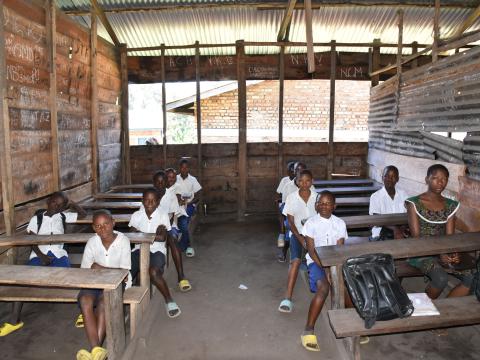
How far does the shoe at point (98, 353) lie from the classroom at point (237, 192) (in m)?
0.02

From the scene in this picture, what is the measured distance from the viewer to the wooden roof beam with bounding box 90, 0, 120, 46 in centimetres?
630

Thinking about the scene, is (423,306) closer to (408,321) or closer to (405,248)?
(408,321)

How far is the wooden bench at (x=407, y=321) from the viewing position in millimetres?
2775

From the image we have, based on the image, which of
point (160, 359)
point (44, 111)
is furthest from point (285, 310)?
point (44, 111)

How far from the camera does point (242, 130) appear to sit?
799 cm

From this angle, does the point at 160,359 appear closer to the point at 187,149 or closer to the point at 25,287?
the point at 25,287

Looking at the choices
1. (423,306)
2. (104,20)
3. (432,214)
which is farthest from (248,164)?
(423,306)

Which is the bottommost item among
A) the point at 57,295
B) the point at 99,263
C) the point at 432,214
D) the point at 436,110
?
the point at 57,295

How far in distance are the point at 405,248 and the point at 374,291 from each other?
748mm

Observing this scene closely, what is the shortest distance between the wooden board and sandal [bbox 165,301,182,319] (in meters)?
1.81

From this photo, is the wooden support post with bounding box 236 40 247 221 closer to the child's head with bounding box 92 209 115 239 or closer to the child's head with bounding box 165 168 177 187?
the child's head with bounding box 165 168 177 187

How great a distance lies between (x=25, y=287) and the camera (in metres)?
3.63

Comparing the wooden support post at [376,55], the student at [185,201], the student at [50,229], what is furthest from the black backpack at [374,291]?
the wooden support post at [376,55]

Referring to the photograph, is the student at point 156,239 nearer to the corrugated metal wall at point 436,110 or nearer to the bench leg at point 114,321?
the bench leg at point 114,321
